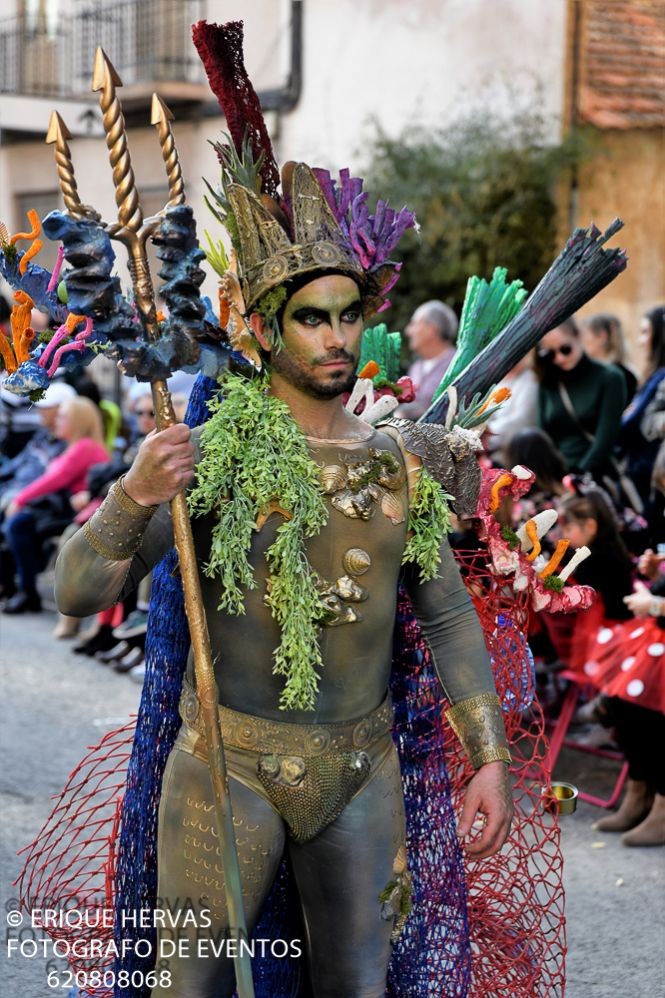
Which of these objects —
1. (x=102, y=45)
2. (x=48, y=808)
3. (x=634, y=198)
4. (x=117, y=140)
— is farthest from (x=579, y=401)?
(x=102, y=45)

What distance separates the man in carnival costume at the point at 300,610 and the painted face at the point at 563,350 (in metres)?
4.30

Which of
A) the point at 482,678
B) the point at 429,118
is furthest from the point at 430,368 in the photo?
the point at 429,118

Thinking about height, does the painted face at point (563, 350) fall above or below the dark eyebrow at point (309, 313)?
below

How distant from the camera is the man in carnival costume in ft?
8.87

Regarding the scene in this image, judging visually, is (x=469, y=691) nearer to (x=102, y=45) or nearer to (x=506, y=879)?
(x=506, y=879)

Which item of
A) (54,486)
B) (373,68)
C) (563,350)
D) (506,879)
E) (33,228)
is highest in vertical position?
(373,68)

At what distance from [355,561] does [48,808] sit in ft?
10.3

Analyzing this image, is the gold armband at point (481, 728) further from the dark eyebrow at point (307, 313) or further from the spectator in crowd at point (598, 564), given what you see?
the spectator in crowd at point (598, 564)

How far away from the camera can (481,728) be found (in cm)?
285

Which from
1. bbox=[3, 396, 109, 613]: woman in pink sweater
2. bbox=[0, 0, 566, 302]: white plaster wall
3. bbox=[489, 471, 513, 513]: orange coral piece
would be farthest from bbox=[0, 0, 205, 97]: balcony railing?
bbox=[489, 471, 513, 513]: orange coral piece

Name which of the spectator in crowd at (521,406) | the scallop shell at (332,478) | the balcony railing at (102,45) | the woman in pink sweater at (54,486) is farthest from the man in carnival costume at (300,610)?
the balcony railing at (102,45)

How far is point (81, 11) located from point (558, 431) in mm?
12565

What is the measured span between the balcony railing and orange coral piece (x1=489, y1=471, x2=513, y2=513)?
12366 millimetres

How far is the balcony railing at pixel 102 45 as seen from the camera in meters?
16.1
